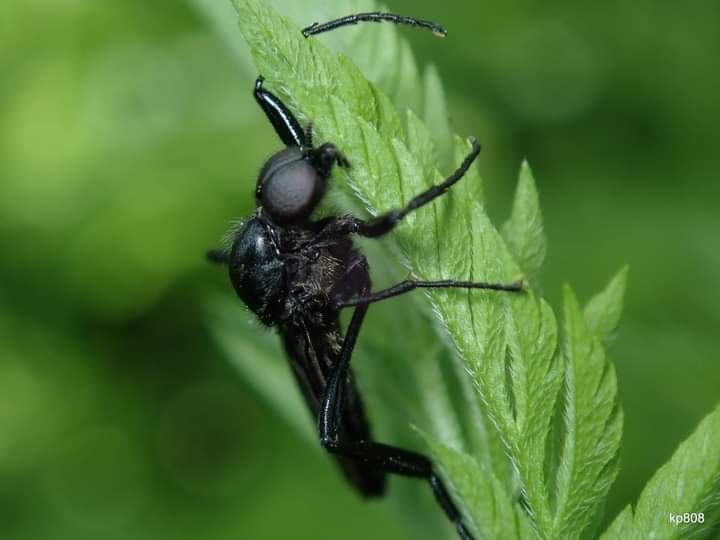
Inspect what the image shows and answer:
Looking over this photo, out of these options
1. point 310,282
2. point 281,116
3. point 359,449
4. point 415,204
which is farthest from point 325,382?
point 415,204

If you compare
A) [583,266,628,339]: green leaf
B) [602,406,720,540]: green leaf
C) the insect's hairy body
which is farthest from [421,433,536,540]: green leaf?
the insect's hairy body

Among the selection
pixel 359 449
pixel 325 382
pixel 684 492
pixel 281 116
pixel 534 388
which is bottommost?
pixel 359 449

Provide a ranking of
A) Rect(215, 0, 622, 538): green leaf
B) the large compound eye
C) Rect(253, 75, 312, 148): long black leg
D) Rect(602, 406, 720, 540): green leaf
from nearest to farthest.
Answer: Rect(602, 406, 720, 540): green leaf
Rect(215, 0, 622, 538): green leaf
the large compound eye
Rect(253, 75, 312, 148): long black leg

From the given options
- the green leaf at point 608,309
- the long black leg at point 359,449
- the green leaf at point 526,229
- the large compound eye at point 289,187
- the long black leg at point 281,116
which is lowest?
the long black leg at point 359,449

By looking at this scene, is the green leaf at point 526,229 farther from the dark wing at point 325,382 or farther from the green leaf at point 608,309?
the dark wing at point 325,382

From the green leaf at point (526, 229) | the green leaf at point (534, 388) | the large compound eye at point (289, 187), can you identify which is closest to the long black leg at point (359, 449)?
the large compound eye at point (289, 187)

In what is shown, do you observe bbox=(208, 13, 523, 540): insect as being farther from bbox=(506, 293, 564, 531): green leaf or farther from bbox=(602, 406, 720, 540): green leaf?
bbox=(602, 406, 720, 540): green leaf

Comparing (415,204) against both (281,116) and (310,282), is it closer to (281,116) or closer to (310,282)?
(281,116)
